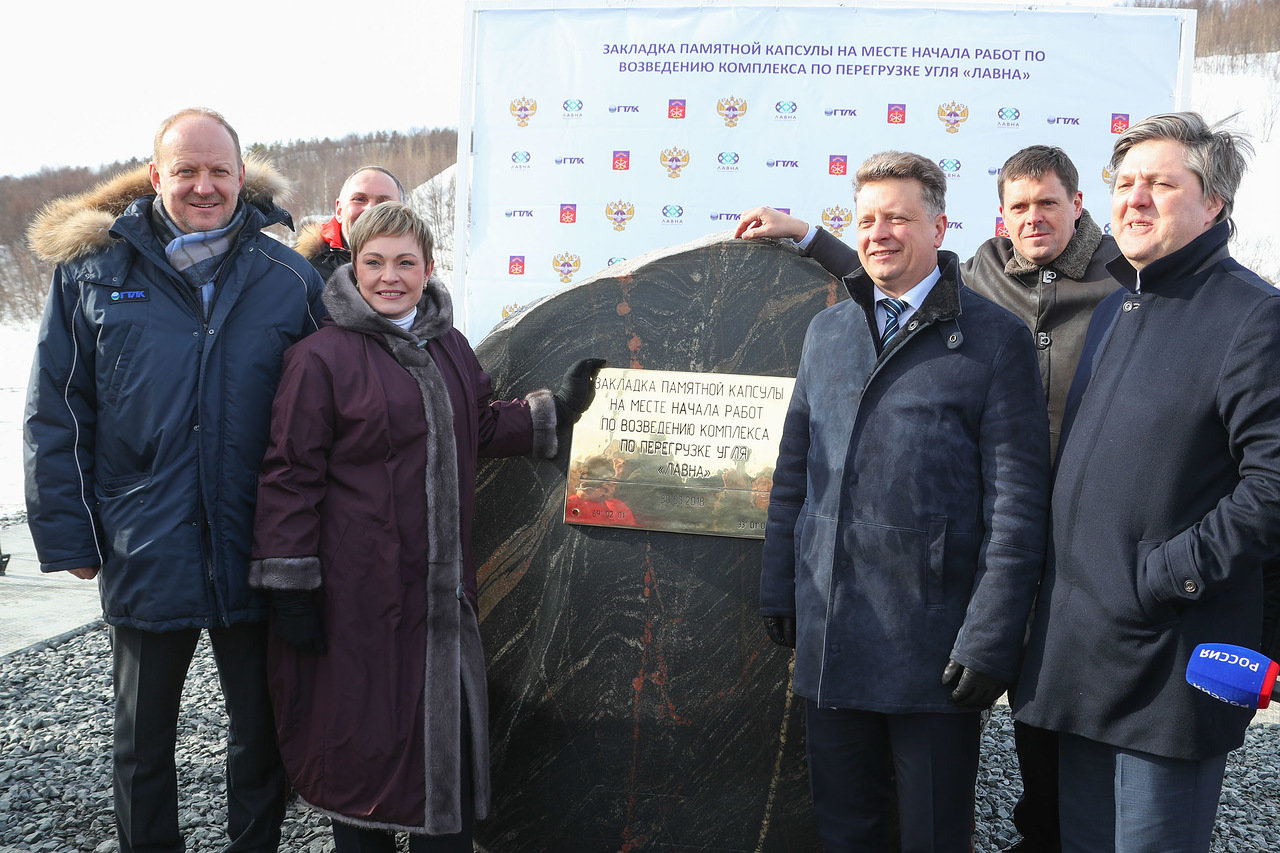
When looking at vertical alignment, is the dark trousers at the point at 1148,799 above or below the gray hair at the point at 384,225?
below

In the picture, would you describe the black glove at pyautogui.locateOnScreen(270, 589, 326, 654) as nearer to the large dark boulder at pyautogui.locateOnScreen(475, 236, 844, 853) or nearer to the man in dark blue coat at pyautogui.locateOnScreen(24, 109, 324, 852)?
the man in dark blue coat at pyautogui.locateOnScreen(24, 109, 324, 852)

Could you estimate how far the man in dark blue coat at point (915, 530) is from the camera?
2.10 meters

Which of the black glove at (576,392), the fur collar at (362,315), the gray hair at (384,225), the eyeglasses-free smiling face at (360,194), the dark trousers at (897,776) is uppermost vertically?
the eyeglasses-free smiling face at (360,194)

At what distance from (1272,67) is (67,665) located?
1616 inches

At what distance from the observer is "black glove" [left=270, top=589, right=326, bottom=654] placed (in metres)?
2.32

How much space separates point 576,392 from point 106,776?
2480 mm

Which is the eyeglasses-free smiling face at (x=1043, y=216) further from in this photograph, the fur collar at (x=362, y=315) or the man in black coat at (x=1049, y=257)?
the fur collar at (x=362, y=315)

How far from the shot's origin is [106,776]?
12.0 feet

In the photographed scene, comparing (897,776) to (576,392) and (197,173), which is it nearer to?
(576,392)

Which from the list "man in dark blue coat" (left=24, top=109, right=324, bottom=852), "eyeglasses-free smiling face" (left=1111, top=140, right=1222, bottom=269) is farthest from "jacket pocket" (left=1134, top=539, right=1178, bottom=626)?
"man in dark blue coat" (left=24, top=109, right=324, bottom=852)

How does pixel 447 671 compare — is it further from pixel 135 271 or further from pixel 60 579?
pixel 60 579

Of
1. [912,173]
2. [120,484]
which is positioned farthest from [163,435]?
[912,173]

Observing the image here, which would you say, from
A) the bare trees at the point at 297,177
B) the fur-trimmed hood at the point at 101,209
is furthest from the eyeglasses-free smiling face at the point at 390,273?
the bare trees at the point at 297,177

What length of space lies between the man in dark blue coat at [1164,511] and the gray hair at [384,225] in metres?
1.71
